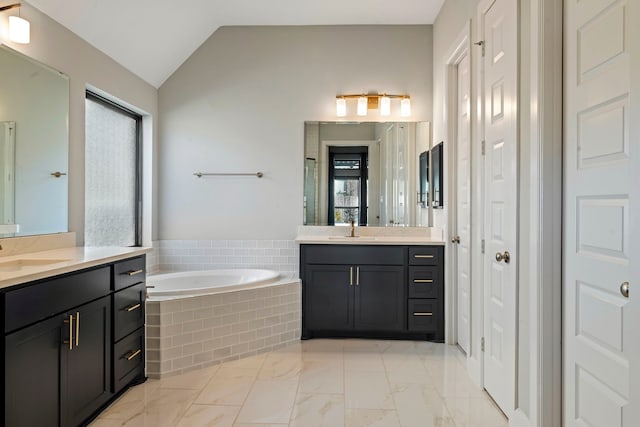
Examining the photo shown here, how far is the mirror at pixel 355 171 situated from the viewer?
13.1 feet

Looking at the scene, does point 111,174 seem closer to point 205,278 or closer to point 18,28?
point 205,278

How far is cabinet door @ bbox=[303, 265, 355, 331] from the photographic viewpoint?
3.48 meters

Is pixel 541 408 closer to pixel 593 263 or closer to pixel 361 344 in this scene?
pixel 593 263

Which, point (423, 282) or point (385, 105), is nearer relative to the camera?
point (423, 282)

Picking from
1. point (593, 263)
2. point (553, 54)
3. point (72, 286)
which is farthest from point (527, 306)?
point (72, 286)

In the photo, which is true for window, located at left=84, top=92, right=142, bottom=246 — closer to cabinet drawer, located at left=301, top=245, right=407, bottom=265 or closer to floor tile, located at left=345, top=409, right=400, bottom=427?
cabinet drawer, located at left=301, top=245, right=407, bottom=265

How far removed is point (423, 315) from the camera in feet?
11.3

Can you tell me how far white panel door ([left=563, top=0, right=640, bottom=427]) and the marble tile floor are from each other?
2.63 feet

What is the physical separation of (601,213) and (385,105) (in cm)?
273

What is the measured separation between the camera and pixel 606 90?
1.42 meters

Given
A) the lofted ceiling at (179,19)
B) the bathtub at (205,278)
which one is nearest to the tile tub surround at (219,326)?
the bathtub at (205,278)

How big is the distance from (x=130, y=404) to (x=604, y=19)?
113 inches

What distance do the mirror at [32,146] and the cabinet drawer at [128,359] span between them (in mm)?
854

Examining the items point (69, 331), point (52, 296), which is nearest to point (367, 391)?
point (69, 331)
